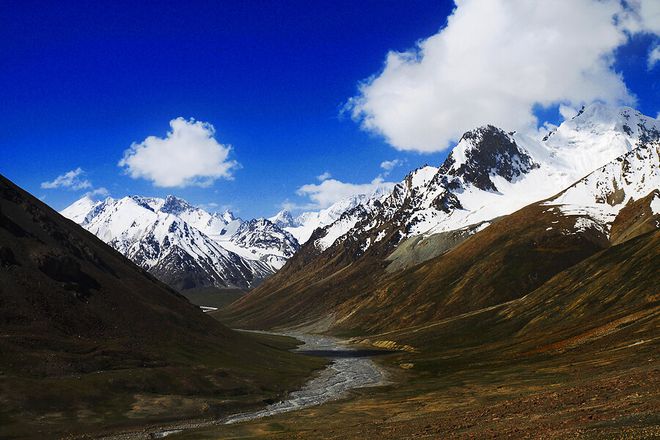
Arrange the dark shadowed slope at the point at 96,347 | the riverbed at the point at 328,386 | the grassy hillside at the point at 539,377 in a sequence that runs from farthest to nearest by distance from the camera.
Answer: the riverbed at the point at 328,386 → the dark shadowed slope at the point at 96,347 → the grassy hillside at the point at 539,377

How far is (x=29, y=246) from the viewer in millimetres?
152500

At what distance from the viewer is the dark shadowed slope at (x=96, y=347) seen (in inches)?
3632

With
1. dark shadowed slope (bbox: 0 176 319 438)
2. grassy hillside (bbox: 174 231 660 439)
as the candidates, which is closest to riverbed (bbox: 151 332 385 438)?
dark shadowed slope (bbox: 0 176 319 438)

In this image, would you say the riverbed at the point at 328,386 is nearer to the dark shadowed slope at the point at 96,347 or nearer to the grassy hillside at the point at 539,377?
the dark shadowed slope at the point at 96,347

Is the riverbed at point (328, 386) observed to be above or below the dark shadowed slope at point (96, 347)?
below

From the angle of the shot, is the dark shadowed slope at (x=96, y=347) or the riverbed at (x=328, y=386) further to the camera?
the riverbed at (x=328, y=386)

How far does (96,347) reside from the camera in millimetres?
122000

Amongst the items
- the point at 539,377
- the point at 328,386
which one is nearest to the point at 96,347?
the point at 328,386

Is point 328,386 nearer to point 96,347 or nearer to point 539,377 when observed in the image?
point 96,347

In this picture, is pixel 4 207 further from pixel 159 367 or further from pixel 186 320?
pixel 159 367

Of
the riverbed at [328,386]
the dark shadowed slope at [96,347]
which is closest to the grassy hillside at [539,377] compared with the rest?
the riverbed at [328,386]

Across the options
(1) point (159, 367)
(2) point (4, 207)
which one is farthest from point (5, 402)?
A: (2) point (4, 207)

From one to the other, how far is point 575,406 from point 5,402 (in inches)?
3165

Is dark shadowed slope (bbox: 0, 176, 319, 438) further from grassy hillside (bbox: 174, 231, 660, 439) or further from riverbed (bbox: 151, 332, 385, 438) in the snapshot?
grassy hillside (bbox: 174, 231, 660, 439)
